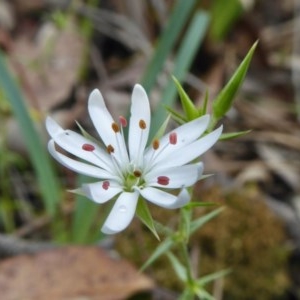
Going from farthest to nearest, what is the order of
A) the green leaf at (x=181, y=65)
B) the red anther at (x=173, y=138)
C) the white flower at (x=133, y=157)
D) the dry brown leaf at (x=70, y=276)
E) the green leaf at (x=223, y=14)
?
the green leaf at (x=223, y=14), the green leaf at (x=181, y=65), the dry brown leaf at (x=70, y=276), the red anther at (x=173, y=138), the white flower at (x=133, y=157)

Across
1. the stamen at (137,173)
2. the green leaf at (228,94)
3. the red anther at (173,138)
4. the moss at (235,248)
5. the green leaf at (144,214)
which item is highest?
the green leaf at (228,94)

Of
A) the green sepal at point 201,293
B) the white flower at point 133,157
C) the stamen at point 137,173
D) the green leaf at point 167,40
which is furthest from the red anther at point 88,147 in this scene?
the green leaf at point 167,40

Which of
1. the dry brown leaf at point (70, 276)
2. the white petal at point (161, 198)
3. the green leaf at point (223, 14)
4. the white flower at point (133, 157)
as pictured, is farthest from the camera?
the green leaf at point (223, 14)

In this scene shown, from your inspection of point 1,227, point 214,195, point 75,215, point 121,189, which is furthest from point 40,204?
point 121,189

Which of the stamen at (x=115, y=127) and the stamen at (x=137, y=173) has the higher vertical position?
the stamen at (x=115, y=127)

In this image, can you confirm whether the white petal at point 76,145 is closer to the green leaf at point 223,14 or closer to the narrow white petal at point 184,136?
the narrow white petal at point 184,136

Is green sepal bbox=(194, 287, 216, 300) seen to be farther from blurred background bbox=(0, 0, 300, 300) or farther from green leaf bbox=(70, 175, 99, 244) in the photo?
green leaf bbox=(70, 175, 99, 244)

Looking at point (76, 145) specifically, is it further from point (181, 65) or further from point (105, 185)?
point (181, 65)

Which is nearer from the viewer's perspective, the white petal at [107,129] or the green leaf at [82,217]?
the white petal at [107,129]
